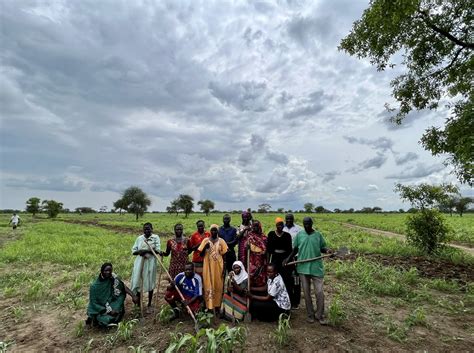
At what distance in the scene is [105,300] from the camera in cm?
590

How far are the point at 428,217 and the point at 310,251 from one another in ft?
30.2

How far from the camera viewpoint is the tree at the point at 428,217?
12.1 metres

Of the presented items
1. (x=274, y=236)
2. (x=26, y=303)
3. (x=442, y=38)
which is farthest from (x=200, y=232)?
(x=442, y=38)

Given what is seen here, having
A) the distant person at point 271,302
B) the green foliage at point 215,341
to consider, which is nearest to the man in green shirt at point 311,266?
the distant person at point 271,302

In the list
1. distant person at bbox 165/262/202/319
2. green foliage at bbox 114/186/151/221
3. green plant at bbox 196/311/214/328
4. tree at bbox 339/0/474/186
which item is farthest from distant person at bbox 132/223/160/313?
green foliage at bbox 114/186/151/221

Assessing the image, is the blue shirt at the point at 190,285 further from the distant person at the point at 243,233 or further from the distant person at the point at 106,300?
the distant person at the point at 106,300

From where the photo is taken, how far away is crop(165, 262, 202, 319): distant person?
5910 mm

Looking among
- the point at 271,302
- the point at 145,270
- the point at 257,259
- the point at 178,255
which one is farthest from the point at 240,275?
the point at 145,270

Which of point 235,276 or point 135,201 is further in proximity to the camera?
point 135,201

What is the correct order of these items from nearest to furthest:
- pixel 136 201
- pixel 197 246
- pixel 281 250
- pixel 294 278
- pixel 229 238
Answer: pixel 281 250 < pixel 294 278 < pixel 197 246 < pixel 229 238 < pixel 136 201

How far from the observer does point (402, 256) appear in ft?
40.6

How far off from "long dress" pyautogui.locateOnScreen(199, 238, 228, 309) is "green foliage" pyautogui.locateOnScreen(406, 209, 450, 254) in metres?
10.0

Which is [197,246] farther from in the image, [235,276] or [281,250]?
[281,250]

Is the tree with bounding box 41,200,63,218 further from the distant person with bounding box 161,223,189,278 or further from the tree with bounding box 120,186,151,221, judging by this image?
the distant person with bounding box 161,223,189,278
